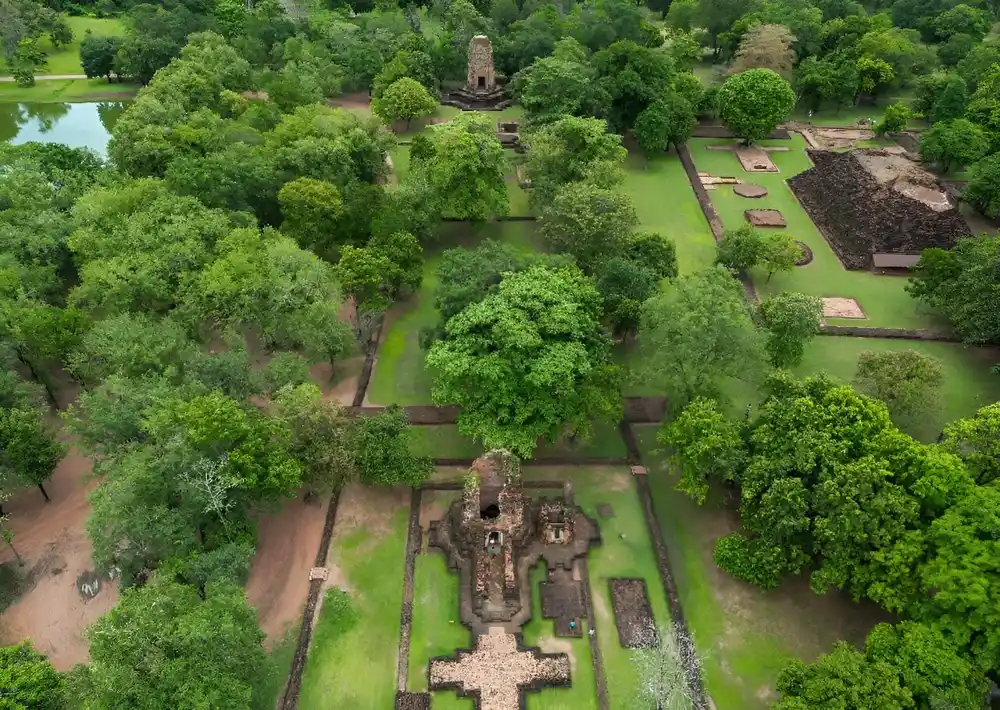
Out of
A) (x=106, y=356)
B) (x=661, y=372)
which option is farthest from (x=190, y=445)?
(x=661, y=372)

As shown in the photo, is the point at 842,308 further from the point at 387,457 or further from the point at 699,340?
the point at 387,457

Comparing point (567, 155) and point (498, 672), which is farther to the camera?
point (567, 155)

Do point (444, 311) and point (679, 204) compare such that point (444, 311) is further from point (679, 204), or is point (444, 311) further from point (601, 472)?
point (679, 204)

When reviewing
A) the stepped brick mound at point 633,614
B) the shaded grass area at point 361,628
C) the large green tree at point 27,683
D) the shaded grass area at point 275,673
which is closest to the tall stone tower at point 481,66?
the shaded grass area at point 361,628

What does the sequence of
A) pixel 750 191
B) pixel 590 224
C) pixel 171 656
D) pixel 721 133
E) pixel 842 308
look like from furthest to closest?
pixel 721 133 → pixel 750 191 → pixel 842 308 → pixel 590 224 → pixel 171 656

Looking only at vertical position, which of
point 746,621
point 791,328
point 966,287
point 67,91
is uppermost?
point 966,287

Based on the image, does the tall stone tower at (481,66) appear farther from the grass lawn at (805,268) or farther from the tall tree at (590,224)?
the tall tree at (590,224)

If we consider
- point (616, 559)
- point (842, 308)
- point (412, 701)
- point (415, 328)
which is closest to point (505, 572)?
point (616, 559)
